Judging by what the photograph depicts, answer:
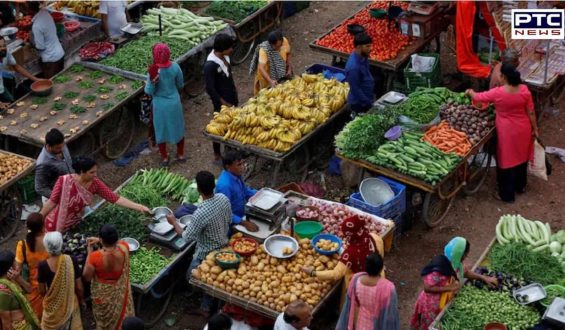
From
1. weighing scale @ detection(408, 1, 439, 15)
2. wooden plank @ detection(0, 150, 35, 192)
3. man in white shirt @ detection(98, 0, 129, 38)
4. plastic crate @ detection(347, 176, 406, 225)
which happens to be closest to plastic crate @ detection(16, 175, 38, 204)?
wooden plank @ detection(0, 150, 35, 192)

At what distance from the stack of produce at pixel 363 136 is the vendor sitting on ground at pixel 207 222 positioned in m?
2.04

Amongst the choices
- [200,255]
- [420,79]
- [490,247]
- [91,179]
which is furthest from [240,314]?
[420,79]

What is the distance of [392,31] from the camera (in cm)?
1248

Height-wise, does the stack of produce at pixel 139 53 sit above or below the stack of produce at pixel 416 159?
above

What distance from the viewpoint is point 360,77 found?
10523mm

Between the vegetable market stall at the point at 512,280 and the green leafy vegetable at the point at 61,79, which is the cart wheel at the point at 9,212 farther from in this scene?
the vegetable market stall at the point at 512,280

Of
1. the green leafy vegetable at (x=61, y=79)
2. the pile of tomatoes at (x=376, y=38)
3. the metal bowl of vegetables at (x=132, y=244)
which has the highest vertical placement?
the green leafy vegetable at (x=61, y=79)

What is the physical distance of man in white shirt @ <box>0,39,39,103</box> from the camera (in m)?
11.4

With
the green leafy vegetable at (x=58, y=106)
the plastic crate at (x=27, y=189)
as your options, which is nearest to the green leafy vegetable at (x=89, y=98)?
the green leafy vegetable at (x=58, y=106)

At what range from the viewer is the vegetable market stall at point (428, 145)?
951 cm

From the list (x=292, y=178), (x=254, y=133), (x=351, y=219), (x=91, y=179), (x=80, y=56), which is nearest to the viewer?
(x=351, y=219)

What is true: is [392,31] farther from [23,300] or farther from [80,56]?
[23,300]

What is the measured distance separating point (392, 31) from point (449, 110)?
2593 mm

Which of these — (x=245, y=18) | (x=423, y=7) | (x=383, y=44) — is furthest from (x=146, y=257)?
(x=245, y=18)
